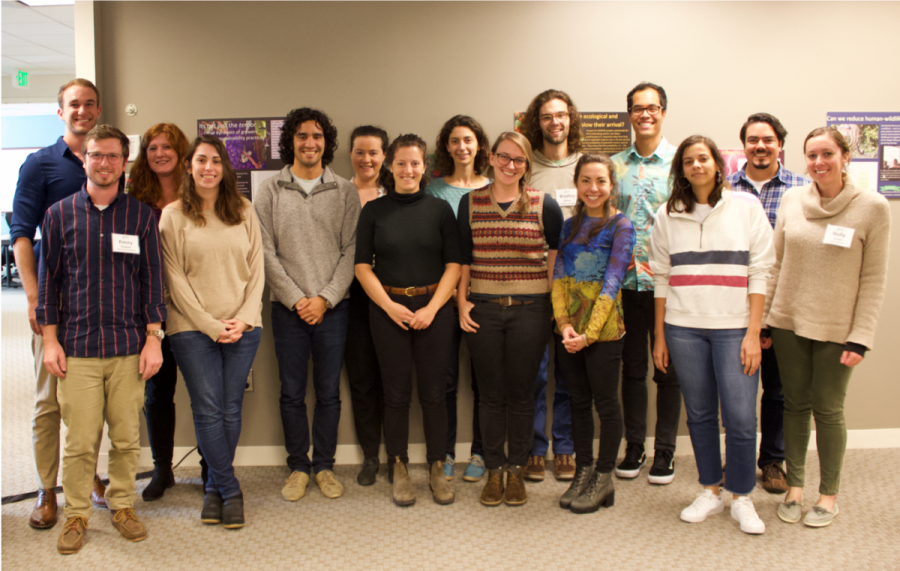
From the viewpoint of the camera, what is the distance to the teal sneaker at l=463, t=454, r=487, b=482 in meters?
2.63

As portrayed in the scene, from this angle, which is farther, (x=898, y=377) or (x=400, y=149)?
(x=898, y=377)

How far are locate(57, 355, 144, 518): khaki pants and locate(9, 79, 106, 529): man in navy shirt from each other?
257mm

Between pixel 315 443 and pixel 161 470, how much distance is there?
0.73m

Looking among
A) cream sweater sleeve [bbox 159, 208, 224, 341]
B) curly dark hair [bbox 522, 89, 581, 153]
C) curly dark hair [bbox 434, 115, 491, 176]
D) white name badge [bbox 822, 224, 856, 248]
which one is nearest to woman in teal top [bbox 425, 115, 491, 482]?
curly dark hair [bbox 434, 115, 491, 176]

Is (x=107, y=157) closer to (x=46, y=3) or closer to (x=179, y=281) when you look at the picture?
(x=179, y=281)

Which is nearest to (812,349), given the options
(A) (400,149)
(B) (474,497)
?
(B) (474,497)

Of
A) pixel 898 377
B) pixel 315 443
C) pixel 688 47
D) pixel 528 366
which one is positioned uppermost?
pixel 688 47

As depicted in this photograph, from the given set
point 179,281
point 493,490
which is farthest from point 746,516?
point 179,281

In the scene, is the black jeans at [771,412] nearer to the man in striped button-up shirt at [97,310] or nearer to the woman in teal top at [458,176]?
the woman in teal top at [458,176]

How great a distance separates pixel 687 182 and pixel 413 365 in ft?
4.56

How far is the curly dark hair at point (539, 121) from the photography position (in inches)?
102

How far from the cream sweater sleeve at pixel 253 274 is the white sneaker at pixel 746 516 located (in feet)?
6.96

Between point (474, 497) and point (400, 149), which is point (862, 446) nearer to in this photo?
point (474, 497)

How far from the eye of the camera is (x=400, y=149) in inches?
89.2
